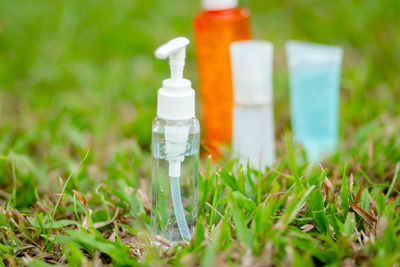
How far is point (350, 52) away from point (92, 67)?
96 centimetres

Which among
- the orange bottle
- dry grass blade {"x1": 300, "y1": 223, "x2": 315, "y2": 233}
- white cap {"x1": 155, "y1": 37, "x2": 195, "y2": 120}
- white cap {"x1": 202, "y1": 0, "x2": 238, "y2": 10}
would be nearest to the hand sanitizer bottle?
white cap {"x1": 155, "y1": 37, "x2": 195, "y2": 120}

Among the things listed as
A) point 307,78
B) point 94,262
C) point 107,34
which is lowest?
point 94,262

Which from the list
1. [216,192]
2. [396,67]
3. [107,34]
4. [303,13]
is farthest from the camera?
[303,13]

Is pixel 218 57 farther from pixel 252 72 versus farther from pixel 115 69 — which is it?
pixel 115 69

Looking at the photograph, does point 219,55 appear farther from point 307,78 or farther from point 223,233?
point 223,233

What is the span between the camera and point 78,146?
1104mm

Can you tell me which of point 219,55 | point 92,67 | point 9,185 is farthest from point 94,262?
point 92,67

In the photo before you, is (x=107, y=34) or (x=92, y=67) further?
(x=107, y=34)

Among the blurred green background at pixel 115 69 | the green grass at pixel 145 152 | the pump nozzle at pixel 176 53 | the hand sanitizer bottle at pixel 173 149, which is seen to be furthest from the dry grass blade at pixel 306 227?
the blurred green background at pixel 115 69

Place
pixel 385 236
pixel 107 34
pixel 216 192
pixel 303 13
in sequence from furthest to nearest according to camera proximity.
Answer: pixel 303 13
pixel 107 34
pixel 216 192
pixel 385 236

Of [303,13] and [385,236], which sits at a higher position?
[303,13]

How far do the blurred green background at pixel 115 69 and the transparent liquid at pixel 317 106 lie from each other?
0.19ft

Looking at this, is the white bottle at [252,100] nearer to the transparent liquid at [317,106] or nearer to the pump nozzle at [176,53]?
the transparent liquid at [317,106]

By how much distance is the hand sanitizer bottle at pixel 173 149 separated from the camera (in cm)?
66
